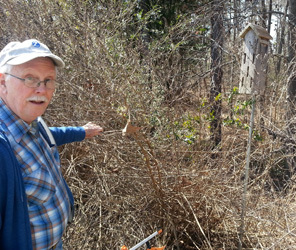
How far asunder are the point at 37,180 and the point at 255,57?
2265 millimetres

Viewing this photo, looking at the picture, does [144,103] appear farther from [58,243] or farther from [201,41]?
[201,41]

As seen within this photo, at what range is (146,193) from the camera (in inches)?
136

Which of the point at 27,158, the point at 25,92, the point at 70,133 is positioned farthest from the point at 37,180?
the point at 70,133

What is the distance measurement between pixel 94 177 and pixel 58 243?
6.77ft

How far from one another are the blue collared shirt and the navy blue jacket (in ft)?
Answer: 0.30

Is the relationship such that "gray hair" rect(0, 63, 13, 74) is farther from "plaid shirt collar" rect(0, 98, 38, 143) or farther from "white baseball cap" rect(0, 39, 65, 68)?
"plaid shirt collar" rect(0, 98, 38, 143)

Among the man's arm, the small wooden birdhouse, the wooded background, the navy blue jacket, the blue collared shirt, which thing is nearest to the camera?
the navy blue jacket

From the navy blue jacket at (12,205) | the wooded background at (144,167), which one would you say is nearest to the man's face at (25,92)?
the navy blue jacket at (12,205)

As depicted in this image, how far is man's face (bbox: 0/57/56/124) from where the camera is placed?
1583mm

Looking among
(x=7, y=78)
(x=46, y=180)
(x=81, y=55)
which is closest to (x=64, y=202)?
(x=46, y=180)

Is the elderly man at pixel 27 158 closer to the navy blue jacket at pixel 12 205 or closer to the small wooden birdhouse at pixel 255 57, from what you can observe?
the navy blue jacket at pixel 12 205

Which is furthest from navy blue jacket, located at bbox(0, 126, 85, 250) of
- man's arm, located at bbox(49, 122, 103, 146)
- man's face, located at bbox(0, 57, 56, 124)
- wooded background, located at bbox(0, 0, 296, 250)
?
wooded background, located at bbox(0, 0, 296, 250)

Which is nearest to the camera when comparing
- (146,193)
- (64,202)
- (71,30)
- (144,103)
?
(64,202)

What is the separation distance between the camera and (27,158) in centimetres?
153
